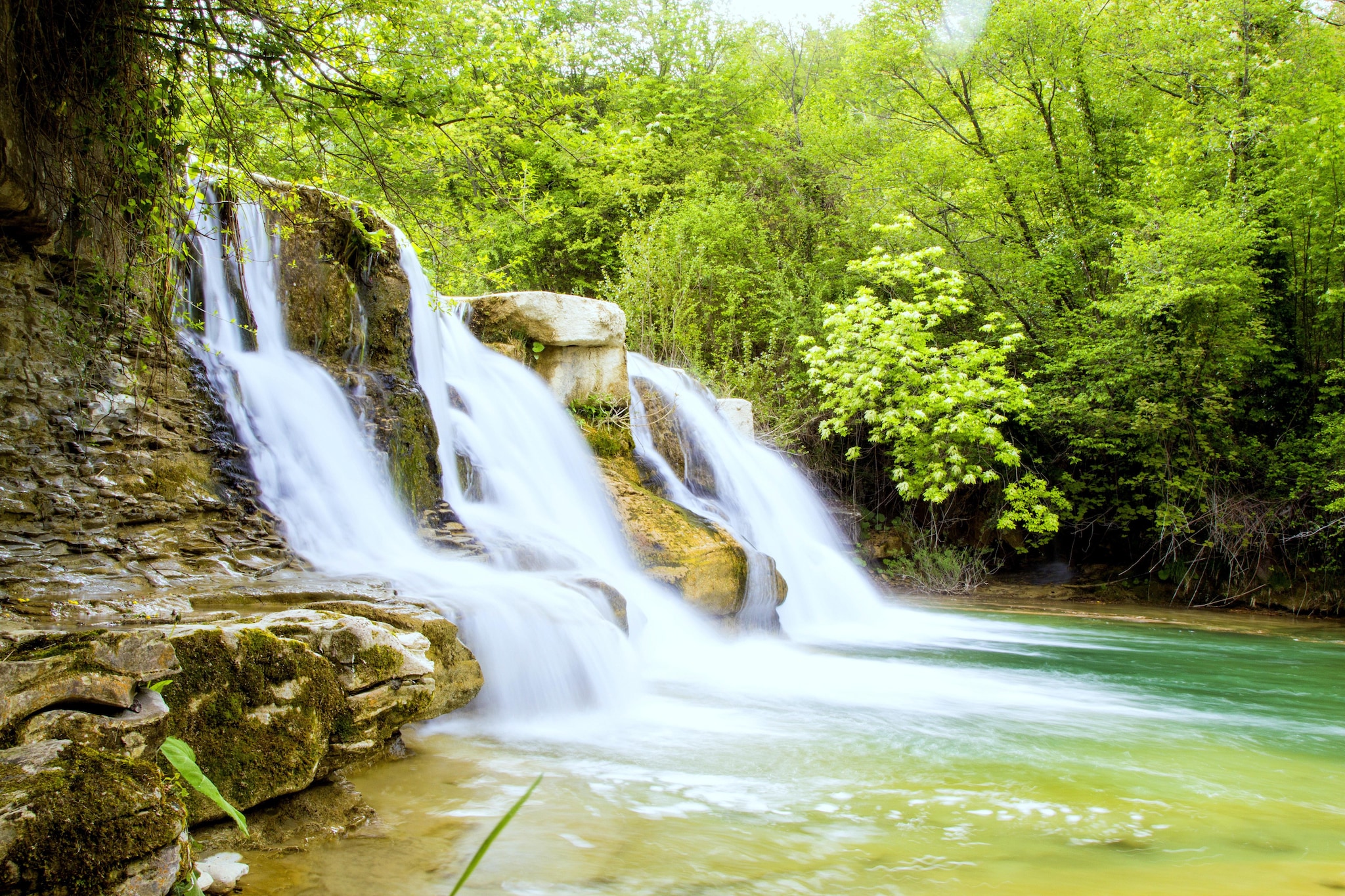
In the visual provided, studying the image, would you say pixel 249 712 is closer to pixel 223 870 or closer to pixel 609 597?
pixel 223 870

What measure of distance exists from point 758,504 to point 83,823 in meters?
8.81

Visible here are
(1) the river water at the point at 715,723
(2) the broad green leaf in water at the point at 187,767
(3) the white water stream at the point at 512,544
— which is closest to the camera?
(2) the broad green leaf in water at the point at 187,767

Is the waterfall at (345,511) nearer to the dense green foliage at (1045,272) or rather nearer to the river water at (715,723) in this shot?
the river water at (715,723)

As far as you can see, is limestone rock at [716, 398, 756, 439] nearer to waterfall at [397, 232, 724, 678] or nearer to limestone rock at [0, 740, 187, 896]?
waterfall at [397, 232, 724, 678]

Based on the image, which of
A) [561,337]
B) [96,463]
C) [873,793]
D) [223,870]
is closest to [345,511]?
[96,463]

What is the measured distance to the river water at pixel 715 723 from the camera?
8.82 ft

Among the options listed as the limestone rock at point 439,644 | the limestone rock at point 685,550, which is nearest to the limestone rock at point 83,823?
the limestone rock at point 439,644

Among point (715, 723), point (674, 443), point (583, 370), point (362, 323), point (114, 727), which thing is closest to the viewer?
point (114, 727)

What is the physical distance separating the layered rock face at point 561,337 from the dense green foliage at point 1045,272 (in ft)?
3.44

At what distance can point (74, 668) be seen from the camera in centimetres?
207

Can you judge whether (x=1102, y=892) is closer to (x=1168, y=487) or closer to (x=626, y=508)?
(x=626, y=508)

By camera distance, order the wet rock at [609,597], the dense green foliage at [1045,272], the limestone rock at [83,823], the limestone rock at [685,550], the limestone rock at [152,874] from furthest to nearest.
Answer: the dense green foliage at [1045,272] → the limestone rock at [685,550] → the wet rock at [609,597] → the limestone rock at [152,874] → the limestone rock at [83,823]

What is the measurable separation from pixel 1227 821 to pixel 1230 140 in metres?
10.3

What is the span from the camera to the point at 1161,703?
5.57m
